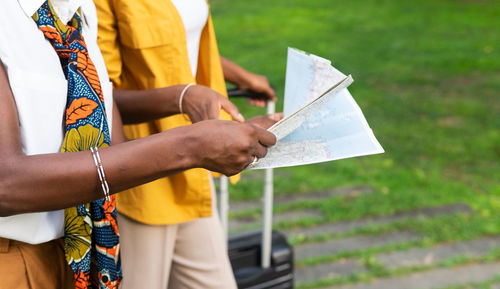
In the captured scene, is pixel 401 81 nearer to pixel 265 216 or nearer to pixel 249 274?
pixel 265 216

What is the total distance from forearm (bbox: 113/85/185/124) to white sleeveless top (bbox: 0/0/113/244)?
58 centimetres

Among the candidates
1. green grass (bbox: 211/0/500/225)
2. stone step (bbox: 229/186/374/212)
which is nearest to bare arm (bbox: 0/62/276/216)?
green grass (bbox: 211/0/500/225)

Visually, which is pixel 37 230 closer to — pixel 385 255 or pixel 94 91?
pixel 94 91

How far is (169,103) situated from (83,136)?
22.6 inches

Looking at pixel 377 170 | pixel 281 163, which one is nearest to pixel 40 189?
pixel 281 163

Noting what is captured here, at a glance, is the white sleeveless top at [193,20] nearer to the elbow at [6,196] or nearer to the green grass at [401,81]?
the elbow at [6,196]

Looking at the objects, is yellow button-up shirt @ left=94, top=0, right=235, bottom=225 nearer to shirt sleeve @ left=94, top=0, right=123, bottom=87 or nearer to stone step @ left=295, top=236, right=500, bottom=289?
shirt sleeve @ left=94, top=0, right=123, bottom=87

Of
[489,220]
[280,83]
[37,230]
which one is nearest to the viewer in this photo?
[37,230]

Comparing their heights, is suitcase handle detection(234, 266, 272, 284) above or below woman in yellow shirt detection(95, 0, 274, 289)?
below

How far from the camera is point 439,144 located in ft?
19.6

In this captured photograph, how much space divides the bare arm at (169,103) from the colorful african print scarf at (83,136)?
436 millimetres

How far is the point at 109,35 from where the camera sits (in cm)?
198

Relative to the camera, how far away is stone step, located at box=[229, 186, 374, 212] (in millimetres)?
4793

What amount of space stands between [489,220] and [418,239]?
2.03ft
